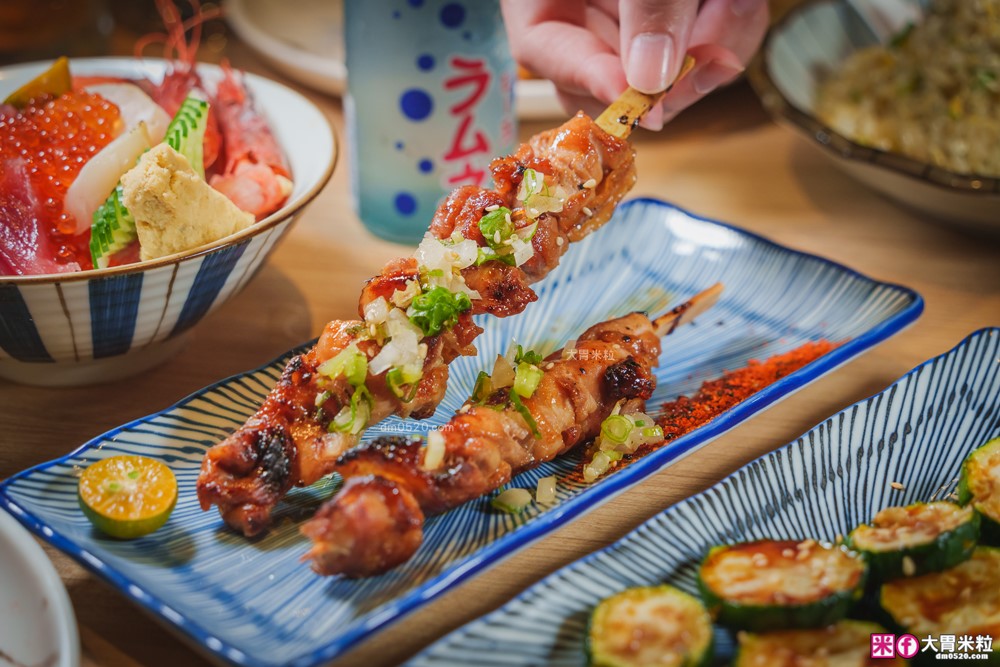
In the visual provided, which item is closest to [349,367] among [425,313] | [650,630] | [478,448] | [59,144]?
[425,313]

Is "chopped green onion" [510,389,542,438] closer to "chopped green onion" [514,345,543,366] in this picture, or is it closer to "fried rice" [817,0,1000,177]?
"chopped green onion" [514,345,543,366]

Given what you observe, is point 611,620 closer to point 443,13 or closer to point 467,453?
point 467,453

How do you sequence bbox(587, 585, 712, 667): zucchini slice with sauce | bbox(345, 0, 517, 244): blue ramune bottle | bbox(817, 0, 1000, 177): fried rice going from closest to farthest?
bbox(587, 585, 712, 667): zucchini slice with sauce → bbox(345, 0, 517, 244): blue ramune bottle → bbox(817, 0, 1000, 177): fried rice

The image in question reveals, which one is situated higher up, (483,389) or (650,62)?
(650,62)

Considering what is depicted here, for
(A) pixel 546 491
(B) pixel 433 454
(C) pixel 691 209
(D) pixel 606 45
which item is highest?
(D) pixel 606 45

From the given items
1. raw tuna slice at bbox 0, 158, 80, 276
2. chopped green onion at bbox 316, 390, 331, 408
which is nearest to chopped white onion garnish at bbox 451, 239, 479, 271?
chopped green onion at bbox 316, 390, 331, 408

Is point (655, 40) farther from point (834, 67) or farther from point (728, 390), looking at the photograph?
point (834, 67)

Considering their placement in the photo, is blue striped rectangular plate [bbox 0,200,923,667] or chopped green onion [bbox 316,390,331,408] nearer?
blue striped rectangular plate [bbox 0,200,923,667]
